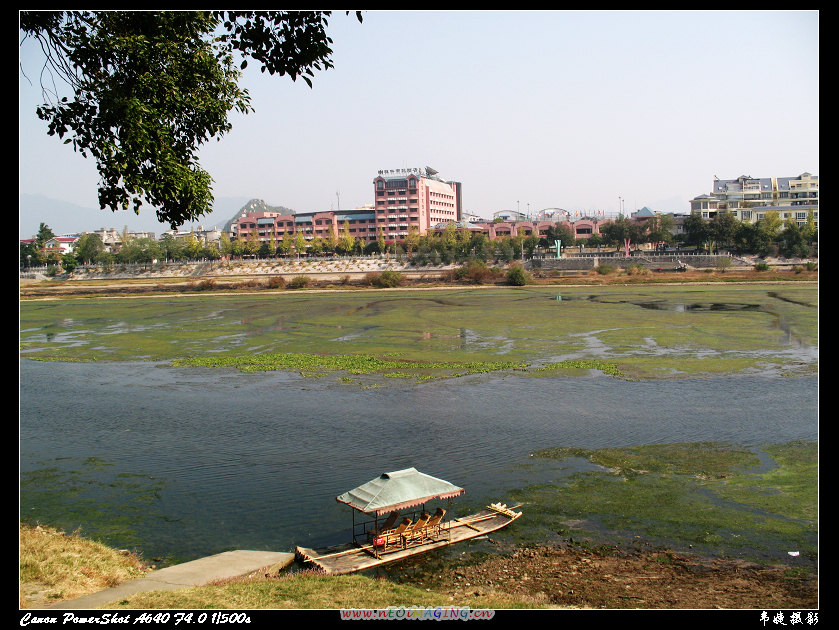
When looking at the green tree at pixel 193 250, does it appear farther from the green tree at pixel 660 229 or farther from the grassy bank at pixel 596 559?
the grassy bank at pixel 596 559

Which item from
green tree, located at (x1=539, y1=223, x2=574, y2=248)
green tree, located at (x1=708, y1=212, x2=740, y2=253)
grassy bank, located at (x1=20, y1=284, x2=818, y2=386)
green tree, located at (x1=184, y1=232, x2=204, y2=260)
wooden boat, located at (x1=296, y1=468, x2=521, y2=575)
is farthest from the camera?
green tree, located at (x1=184, y1=232, x2=204, y2=260)

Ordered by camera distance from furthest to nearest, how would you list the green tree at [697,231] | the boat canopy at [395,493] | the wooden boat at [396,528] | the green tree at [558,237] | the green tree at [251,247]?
the green tree at [251,247] → the green tree at [558,237] → the green tree at [697,231] → the boat canopy at [395,493] → the wooden boat at [396,528]

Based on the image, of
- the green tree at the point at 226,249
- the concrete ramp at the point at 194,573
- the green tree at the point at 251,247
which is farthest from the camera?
the green tree at the point at 251,247

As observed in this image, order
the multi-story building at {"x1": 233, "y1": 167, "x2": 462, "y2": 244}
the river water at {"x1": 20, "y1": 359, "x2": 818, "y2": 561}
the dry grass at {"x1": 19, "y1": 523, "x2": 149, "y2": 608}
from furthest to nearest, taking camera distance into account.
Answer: the multi-story building at {"x1": 233, "y1": 167, "x2": 462, "y2": 244} → the river water at {"x1": 20, "y1": 359, "x2": 818, "y2": 561} → the dry grass at {"x1": 19, "y1": 523, "x2": 149, "y2": 608}

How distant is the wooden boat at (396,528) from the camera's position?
36.7 feet

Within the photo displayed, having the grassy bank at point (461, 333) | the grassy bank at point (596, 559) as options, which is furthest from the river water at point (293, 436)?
the grassy bank at point (461, 333)

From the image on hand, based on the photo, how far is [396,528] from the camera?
11.8 m

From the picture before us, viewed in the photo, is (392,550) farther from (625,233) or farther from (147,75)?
(625,233)

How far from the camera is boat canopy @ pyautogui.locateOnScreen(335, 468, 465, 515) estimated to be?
11.6 meters

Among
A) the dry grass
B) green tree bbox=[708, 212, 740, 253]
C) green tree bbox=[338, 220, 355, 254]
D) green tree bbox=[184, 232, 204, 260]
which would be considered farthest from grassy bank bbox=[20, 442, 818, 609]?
green tree bbox=[184, 232, 204, 260]

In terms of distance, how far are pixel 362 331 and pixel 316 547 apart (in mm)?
28578

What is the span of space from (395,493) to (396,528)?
22.9 inches

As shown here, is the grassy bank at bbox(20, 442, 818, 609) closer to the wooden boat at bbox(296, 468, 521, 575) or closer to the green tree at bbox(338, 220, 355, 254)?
the wooden boat at bbox(296, 468, 521, 575)
